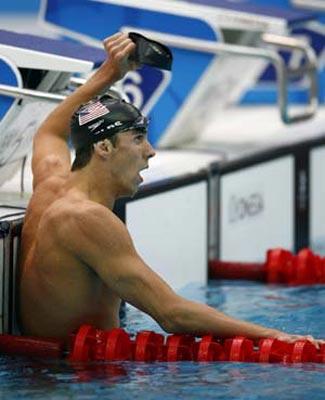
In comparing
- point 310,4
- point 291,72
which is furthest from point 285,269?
point 310,4

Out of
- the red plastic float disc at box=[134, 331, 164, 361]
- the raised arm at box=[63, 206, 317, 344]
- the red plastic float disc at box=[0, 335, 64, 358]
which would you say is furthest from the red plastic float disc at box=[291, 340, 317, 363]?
the red plastic float disc at box=[0, 335, 64, 358]

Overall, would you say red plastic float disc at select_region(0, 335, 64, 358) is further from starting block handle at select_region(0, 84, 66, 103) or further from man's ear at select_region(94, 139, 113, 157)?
starting block handle at select_region(0, 84, 66, 103)

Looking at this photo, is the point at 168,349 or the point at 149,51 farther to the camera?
the point at 149,51

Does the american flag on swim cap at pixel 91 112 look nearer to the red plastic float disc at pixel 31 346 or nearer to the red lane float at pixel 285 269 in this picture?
the red plastic float disc at pixel 31 346

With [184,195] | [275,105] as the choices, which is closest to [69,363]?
[184,195]

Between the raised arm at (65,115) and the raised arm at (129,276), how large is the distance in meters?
0.60

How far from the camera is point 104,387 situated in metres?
5.34

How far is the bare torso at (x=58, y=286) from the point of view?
18.6ft

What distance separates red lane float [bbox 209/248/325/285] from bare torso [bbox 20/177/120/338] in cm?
160

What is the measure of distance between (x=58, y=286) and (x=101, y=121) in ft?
1.78

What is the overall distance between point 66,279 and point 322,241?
129 inches

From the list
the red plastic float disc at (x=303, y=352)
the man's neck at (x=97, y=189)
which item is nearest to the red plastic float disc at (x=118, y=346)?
the man's neck at (x=97, y=189)

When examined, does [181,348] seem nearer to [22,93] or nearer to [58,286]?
[58,286]

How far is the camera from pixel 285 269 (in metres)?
7.37
